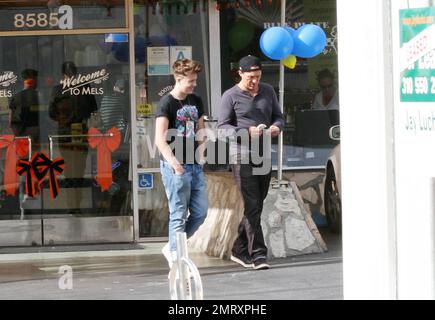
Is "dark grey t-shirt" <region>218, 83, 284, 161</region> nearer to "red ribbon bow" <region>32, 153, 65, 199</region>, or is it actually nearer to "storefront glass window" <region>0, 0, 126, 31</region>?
"storefront glass window" <region>0, 0, 126, 31</region>

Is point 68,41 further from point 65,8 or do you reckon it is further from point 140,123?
point 140,123

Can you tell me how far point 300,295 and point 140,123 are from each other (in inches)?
138

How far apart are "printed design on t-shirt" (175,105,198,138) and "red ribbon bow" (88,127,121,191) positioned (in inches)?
86.0

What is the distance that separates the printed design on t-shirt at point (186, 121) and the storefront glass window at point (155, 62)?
7.04 ft

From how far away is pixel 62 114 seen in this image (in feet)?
35.5

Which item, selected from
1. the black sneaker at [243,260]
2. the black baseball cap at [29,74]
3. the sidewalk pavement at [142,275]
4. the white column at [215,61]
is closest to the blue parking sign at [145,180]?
the sidewalk pavement at [142,275]

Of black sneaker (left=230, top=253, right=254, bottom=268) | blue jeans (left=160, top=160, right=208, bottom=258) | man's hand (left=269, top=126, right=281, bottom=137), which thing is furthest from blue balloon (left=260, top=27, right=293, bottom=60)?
black sneaker (left=230, top=253, right=254, bottom=268)

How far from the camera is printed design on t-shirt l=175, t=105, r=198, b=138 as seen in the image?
347 inches

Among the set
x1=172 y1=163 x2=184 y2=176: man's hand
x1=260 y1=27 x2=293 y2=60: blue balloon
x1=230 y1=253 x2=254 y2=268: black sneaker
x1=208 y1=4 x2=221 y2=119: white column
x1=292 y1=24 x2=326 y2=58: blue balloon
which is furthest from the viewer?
x1=208 y1=4 x2=221 y2=119: white column

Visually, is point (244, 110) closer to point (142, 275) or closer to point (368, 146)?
point (142, 275)

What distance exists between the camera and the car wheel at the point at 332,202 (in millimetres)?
11018

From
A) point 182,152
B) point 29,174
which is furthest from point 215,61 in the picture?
point 182,152

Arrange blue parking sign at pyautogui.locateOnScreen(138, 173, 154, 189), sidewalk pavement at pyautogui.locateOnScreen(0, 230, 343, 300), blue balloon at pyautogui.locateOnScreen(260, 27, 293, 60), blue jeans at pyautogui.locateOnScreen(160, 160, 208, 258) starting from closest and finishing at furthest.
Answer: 1. sidewalk pavement at pyautogui.locateOnScreen(0, 230, 343, 300)
2. blue jeans at pyautogui.locateOnScreen(160, 160, 208, 258)
3. blue balloon at pyautogui.locateOnScreen(260, 27, 293, 60)
4. blue parking sign at pyautogui.locateOnScreen(138, 173, 154, 189)
